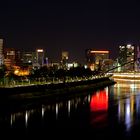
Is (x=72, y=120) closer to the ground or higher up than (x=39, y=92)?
closer to the ground

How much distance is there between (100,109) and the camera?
1808cm

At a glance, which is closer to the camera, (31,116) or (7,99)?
(31,116)

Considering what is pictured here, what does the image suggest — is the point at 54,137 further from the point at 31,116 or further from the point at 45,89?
the point at 45,89

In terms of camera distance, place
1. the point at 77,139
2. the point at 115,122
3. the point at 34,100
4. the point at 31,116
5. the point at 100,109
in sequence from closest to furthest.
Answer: the point at 77,139 → the point at 115,122 → the point at 31,116 → the point at 100,109 → the point at 34,100

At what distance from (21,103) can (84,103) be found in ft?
11.4

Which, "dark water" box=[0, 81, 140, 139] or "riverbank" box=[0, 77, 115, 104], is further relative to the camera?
"riverbank" box=[0, 77, 115, 104]

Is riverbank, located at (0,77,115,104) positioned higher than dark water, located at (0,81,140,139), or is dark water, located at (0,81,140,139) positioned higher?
riverbank, located at (0,77,115,104)

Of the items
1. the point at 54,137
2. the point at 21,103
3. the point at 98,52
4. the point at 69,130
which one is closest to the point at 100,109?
the point at 21,103

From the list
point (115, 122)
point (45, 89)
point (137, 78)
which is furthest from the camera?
point (137, 78)

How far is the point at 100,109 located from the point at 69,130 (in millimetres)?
6090

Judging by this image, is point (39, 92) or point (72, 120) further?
point (39, 92)

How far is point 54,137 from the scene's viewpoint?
1108 cm

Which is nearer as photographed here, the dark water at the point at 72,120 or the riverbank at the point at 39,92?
the dark water at the point at 72,120

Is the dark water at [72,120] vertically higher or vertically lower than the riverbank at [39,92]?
lower
